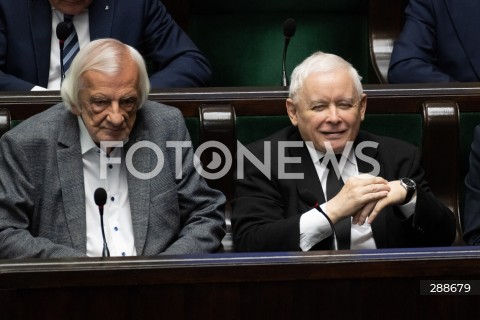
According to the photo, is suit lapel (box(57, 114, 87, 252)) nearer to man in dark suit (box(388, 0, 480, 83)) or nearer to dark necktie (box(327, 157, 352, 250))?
dark necktie (box(327, 157, 352, 250))

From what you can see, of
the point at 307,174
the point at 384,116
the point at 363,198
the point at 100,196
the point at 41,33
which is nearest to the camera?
the point at 100,196

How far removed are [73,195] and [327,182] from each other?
366 millimetres

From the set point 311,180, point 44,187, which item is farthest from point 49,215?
point 311,180

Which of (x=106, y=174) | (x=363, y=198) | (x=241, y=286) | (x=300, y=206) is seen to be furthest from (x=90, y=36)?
(x=241, y=286)

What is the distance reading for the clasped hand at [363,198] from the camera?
1531 millimetres

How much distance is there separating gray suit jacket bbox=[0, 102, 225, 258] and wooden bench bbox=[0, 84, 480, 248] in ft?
0.30

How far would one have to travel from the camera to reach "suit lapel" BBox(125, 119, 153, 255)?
5.22 feet

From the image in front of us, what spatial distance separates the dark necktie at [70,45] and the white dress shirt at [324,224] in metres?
0.60

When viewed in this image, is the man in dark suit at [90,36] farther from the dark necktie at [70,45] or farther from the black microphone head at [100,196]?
the black microphone head at [100,196]

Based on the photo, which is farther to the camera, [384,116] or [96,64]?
[384,116]

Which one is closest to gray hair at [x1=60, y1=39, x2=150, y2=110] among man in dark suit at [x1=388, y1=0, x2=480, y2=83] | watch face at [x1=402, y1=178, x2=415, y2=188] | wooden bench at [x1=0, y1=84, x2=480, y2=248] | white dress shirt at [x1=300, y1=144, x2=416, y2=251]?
wooden bench at [x1=0, y1=84, x2=480, y2=248]

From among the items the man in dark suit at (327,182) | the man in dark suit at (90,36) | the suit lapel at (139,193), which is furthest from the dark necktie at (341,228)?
the man in dark suit at (90,36)

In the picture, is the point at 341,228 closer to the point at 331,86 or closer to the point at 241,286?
the point at 331,86

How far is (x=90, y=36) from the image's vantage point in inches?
81.9
